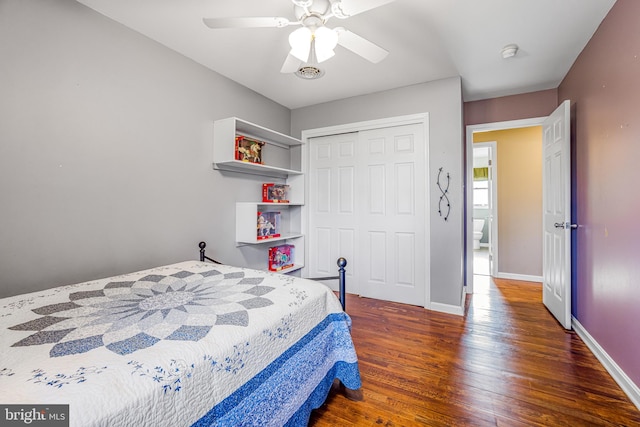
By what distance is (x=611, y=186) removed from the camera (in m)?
1.96

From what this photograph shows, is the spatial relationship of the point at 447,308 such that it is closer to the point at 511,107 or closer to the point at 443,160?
the point at 443,160

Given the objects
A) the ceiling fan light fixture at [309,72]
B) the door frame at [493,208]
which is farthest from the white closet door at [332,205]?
the door frame at [493,208]

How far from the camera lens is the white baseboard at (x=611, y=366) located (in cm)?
164

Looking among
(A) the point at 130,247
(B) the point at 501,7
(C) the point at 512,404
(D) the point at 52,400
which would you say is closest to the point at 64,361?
(D) the point at 52,400

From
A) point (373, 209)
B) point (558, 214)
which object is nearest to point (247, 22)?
point (373, 209)

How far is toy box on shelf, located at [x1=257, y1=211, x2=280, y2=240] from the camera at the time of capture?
10.6 ft

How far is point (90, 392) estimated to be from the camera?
2.36 feet

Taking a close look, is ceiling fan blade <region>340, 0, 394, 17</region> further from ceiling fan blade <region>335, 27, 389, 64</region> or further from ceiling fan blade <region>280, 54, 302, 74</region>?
ceiling fan blade <region>280, 54, 302, 74</region>

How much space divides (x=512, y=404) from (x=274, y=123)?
138 inches

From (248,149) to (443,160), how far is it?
6.95 feet

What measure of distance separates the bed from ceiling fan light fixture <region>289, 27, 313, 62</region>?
1375mm

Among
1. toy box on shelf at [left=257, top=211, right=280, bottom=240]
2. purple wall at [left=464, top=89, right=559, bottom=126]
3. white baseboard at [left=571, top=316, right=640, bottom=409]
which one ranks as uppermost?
purple wall at [left=464, top=89, right=559, bottom=126]

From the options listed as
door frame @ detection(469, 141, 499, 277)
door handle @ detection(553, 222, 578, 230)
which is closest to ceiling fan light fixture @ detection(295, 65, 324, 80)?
door handle @ detection(553, 222, 578, 230)

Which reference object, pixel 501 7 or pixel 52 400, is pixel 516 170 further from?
pixel 52 400
